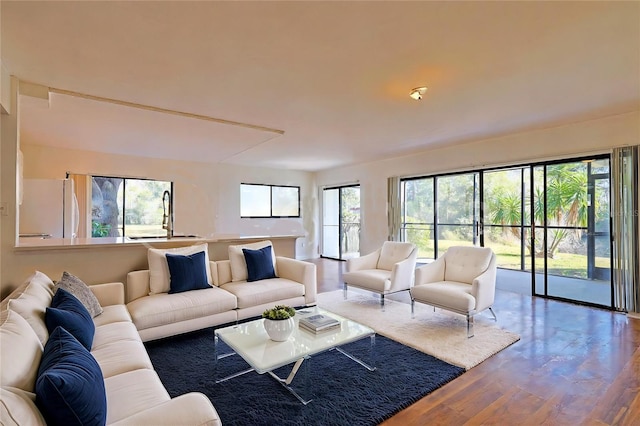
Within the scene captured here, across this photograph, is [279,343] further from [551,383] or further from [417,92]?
[417,92]

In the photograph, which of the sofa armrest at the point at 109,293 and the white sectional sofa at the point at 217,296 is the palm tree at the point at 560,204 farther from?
the sofa armrest at the point at 109,293

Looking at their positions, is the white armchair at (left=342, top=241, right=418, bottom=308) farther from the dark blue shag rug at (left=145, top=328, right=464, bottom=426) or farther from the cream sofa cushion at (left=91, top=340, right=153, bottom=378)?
the cream sofa cushion at (left=91, top=340, right=153, bottom=378)

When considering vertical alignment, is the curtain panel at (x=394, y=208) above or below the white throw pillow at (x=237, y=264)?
above

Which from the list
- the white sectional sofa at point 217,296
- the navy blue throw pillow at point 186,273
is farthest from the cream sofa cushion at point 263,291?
the navy blue throw pillow at point 186,273

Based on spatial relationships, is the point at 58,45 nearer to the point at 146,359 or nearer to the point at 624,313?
the point at 146,359

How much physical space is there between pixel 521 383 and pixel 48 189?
605 cm

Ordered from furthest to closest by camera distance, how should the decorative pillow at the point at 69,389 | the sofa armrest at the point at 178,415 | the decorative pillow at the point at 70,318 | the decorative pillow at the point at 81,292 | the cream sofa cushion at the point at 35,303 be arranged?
the decorative pillow at the point at 81,292, the decorative pillow at the point at 70,318, the cream sofa cushion at the point at 35,303, the sofa armrest at the point at 178,415, the decorative pillow at the point at 69,389

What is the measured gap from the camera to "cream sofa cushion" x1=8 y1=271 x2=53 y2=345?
1.76m

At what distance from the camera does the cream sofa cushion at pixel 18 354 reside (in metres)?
1.17

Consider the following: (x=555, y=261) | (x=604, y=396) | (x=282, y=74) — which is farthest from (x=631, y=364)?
(x=282, y=74)

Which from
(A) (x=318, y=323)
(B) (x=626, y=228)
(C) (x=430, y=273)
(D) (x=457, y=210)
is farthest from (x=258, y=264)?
(B) (x=626, y=228)

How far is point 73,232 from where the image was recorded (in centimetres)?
482

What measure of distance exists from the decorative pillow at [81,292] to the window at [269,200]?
17.4ft

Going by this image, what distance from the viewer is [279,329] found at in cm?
240
